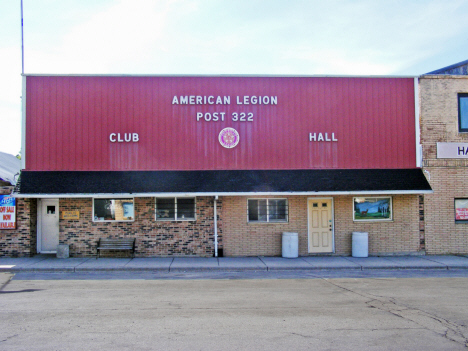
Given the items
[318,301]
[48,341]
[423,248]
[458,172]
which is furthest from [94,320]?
[458,172]

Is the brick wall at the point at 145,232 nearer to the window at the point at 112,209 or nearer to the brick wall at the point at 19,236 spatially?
the window at the point at 112,209

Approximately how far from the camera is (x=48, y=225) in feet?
49.4

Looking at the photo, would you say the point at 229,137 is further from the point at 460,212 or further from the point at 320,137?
the point at 460,212

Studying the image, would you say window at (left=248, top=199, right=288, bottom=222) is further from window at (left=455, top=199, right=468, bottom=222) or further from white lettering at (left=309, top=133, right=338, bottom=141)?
window at (left=455, top=199, right=468, bottom=222)

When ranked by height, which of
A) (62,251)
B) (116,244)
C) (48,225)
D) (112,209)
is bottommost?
(62,251)

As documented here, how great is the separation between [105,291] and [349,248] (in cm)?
919

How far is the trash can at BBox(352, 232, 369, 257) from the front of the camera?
48.1 ft

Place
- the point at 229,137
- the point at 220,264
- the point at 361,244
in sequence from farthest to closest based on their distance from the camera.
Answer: the point at 229,137
the point at 361,244
the point at 220,264

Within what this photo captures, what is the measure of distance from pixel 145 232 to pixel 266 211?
4542 millimetres

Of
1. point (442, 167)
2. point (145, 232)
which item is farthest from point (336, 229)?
point (145, 232)

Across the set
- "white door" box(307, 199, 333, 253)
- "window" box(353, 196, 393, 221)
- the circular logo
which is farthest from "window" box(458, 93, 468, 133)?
the circular logo

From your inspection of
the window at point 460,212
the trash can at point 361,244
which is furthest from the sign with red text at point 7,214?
the window at point 460,212

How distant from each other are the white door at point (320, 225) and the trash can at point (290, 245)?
897mm

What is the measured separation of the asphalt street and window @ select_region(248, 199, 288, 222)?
3.33 m
